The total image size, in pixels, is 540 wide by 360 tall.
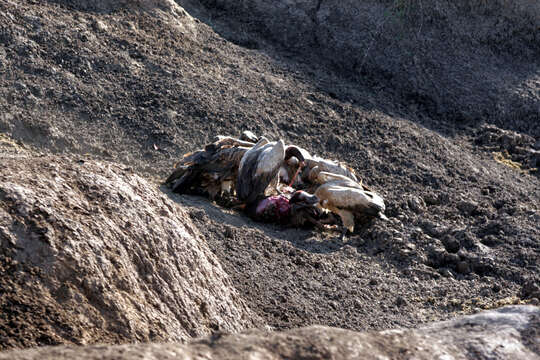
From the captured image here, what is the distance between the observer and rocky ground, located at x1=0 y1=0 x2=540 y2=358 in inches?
192

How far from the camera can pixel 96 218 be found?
3908mm

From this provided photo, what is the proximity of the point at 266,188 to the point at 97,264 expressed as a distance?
358cm

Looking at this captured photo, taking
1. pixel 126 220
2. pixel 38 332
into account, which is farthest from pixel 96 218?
pixel 38 332

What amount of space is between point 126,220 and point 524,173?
7.81 m

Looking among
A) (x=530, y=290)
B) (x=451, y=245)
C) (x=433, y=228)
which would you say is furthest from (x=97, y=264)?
(x=433, y=228)

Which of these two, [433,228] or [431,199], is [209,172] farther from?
[431,199]

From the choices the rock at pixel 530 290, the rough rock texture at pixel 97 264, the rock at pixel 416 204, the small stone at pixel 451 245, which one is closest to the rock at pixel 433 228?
the small stone at pixel 451 245

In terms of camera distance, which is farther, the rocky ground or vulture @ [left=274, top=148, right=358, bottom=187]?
vulture @ [left=274, top=148, right=358, bottom=187]

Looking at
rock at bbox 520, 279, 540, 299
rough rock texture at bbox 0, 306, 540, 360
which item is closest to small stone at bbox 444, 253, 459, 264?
rock at bbox 520, 279, 540, 299

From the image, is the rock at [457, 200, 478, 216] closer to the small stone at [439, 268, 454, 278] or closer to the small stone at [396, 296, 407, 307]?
the small stone at [439, 268, 454, 278]

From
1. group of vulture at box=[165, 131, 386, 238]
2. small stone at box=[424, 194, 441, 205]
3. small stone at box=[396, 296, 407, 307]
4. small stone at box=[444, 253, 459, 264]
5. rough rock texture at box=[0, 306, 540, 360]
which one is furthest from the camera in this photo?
small stone at box=[424, 194, 441, 205]

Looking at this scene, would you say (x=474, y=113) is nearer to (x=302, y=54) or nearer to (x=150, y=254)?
(x=302, y=54)

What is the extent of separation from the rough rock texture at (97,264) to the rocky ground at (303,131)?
0.02 m

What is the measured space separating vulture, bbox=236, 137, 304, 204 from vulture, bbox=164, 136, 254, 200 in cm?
19
